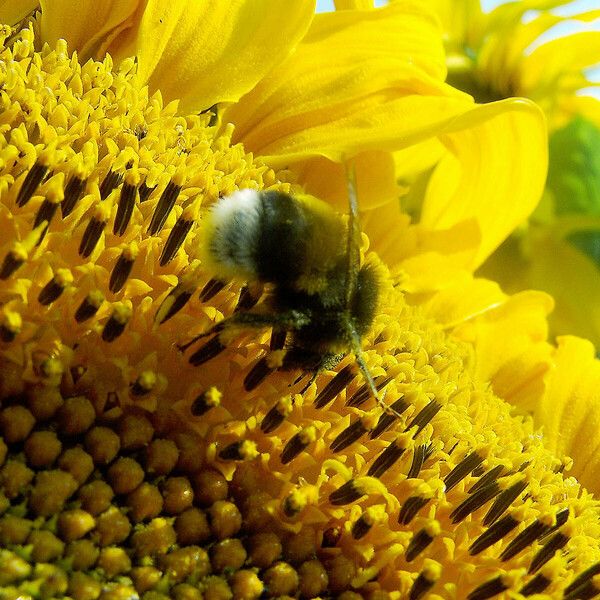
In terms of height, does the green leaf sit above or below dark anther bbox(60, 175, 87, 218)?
below

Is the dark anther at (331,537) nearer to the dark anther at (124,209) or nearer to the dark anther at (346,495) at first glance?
the dark anther at (346,495)

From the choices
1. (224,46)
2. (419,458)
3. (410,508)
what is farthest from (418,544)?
(224,46)

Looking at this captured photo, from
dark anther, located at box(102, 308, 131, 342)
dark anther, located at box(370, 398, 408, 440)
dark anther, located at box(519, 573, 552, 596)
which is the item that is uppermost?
dark anther, located at box(102, 308, 131, 342)

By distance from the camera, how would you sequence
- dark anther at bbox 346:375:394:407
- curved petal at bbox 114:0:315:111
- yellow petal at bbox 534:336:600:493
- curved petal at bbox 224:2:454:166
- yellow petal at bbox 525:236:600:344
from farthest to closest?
yellow petal at bbox 525:236:600:344 → yellow petal at bbox 534:336:600:493 → curved petal at bbox 224:2:454:166 → curved petal at bbox 114:0:315:111 → dark anther at bbox 346:375:394:407

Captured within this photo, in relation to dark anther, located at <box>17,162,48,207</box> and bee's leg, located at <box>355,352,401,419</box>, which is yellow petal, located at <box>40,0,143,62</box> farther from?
bee's leg, located at <box>355,352,401,419</box>

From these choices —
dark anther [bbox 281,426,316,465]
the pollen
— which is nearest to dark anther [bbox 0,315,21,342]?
the pollen

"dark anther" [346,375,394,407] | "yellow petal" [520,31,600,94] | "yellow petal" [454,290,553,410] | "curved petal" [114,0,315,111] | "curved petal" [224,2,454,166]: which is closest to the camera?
"dark anther" [346,375,394,407]

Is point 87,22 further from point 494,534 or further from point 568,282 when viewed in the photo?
point 568,282
